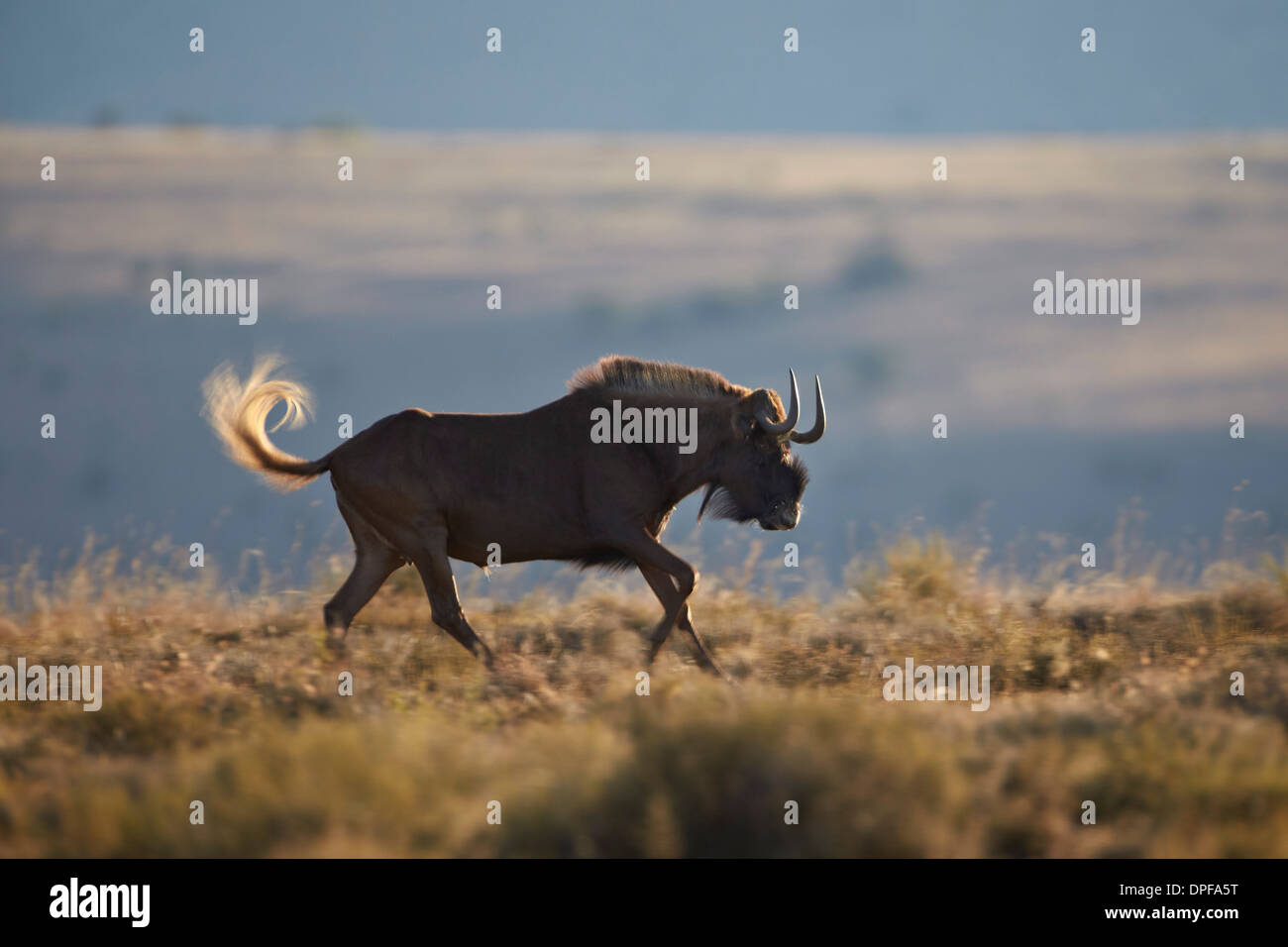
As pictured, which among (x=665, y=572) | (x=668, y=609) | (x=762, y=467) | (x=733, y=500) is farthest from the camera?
(x=733, y=500)

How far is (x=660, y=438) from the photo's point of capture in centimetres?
902

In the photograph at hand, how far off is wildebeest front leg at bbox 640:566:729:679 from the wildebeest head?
2.02 feet

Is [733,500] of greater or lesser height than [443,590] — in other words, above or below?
above

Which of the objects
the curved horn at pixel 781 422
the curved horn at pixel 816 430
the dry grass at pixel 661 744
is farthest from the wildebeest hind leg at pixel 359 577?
the curved horn at pixel 816 430

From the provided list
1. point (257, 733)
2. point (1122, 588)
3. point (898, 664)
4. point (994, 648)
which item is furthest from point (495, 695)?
point (1122, 588)

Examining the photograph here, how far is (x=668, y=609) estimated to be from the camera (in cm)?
892

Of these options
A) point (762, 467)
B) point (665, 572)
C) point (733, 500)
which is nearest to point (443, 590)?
point (665, 572)

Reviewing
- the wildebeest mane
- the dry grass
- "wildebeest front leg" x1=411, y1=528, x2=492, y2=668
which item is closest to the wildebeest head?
the wildebeest mane

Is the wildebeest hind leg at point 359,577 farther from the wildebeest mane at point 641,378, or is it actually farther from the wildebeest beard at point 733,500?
the wildebeest beard at point 733,500

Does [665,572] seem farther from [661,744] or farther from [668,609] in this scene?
[661,744]

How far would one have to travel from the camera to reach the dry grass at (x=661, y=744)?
5027 millimetres

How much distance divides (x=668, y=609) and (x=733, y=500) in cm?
94

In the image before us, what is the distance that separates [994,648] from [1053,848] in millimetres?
4689
